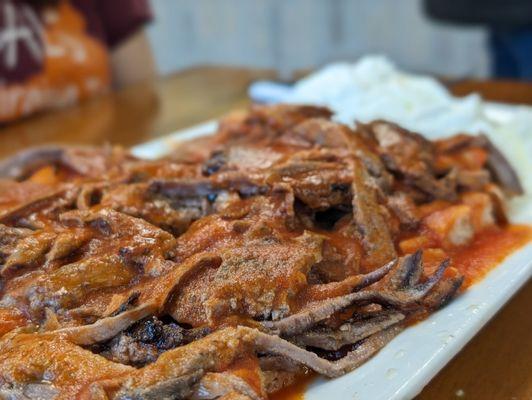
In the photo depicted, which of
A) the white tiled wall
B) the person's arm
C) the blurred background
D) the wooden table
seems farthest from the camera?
the white tiled wall

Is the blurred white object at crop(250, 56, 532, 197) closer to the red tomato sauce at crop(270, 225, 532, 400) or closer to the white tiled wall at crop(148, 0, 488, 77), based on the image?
the red tomato sauce at crop(270, 225, 532, 400)

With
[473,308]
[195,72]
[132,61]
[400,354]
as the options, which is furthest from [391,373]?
[132,61]

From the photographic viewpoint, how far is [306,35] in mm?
6938

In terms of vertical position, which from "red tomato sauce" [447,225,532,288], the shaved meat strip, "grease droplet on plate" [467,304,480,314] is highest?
the shaved meat strip

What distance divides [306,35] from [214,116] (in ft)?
12.1

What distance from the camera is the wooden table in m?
1.35

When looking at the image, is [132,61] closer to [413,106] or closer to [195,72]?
[195,72]

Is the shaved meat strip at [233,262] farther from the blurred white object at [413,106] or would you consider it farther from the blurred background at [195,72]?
the blurred background at [195,72]

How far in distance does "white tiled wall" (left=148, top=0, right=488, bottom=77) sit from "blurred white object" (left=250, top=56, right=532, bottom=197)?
8.43 feet

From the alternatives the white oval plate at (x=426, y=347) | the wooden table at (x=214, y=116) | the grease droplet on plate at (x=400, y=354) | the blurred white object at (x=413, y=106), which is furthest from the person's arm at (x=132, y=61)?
the grease droplet on plate at (x=400, y=354)

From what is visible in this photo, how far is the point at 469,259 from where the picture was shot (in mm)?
1618

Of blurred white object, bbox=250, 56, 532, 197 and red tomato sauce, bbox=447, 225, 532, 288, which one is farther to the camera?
blurred white object, bbox=250, 56, 532, 197

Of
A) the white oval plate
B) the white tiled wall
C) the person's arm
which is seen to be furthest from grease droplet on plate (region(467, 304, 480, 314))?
the white tiled wall

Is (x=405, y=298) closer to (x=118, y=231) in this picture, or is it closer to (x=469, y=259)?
(x=469, y=259)
